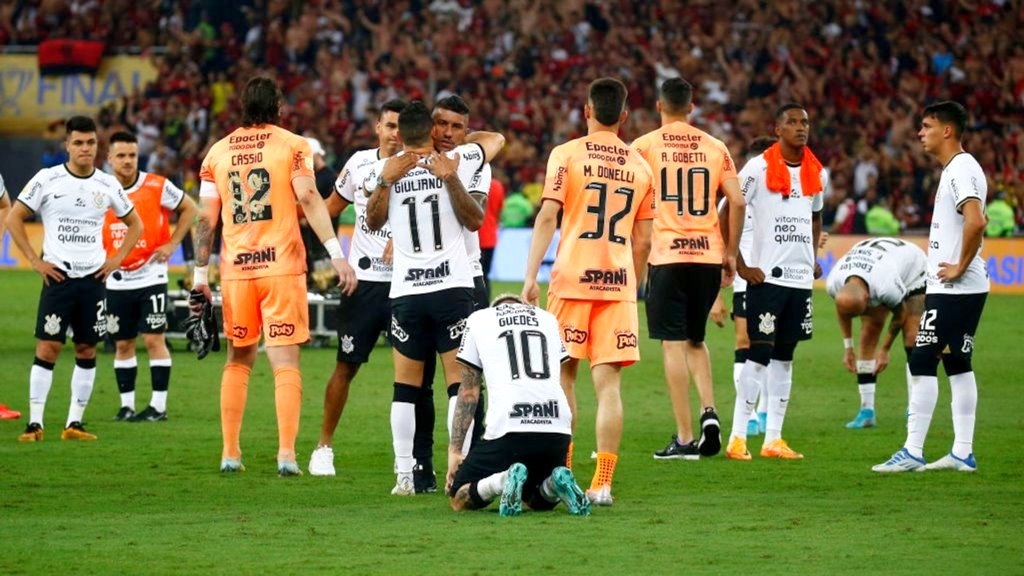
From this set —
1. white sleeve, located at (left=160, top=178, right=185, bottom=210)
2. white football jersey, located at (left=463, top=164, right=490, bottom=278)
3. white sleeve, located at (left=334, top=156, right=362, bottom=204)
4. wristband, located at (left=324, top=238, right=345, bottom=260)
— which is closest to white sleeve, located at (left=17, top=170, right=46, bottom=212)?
white sleeve, located at (left=160, top=178, right=185, bottom=210)

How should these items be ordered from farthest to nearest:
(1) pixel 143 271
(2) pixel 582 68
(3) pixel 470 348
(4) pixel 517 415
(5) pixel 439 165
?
(2) pixel 582 68 → (1) pixel 143 271 → (5) pixel 439 165 → (3) pixel 470 348 → (4) pixel 517 415

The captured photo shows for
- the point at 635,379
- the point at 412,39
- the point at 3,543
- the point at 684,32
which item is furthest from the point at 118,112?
the point at 3,543

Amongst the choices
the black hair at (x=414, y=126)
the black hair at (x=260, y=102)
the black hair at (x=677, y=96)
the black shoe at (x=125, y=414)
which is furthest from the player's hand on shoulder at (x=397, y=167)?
the black shoe at (x=125, y=414)

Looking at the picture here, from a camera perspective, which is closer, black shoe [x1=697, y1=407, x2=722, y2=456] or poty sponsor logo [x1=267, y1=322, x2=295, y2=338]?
poty sponsor logo [x1=267, y1=322, x2=295, y2=338]

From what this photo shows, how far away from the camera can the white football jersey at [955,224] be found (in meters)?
10.6

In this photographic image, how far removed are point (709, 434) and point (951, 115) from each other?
2605mm

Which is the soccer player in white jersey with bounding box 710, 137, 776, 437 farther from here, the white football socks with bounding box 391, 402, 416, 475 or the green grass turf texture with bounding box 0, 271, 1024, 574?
the white football socks with bounding box 391, 402, 416, 475

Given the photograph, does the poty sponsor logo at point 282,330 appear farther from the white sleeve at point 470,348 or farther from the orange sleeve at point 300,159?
the white sleeve at point 470,348

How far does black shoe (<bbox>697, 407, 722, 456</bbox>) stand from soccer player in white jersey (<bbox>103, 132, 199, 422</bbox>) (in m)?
4.75

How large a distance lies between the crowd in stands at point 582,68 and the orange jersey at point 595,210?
67.0 ft

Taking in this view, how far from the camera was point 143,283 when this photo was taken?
1423 centimetres

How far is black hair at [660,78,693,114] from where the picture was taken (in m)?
11.6

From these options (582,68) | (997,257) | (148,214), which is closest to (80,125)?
(148,214)

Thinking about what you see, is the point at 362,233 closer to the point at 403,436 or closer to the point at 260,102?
the point at 260,102
